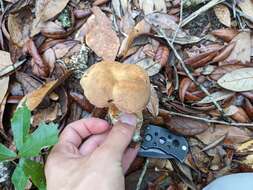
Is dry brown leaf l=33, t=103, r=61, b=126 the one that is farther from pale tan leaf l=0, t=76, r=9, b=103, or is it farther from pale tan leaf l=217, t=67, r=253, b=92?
pale tan leaf l=217, t=67, r=253, b=92

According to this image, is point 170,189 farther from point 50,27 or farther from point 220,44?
point 50,27

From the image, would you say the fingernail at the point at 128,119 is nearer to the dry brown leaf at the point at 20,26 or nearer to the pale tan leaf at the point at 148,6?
the pale tan leaf at the point at 148,6

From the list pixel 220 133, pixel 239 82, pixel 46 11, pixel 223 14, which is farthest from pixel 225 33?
pixel 46 11

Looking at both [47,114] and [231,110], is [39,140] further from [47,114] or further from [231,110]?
[231,110]

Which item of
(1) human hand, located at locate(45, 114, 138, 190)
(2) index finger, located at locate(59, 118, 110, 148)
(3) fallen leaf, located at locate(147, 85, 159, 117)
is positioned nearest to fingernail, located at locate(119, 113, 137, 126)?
(1) human hand, located at locate(45, 114, 138, 190)

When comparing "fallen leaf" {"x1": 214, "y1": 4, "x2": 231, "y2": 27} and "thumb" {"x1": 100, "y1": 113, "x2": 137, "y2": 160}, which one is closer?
"thumb" {"x1": 100, "y1": 113, "x2": 137, "y2": 160}

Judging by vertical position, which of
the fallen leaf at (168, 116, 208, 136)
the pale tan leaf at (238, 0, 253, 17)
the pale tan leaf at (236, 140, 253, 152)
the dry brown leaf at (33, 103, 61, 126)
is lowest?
the pale tan leaf at (236, 140, 253, 152)
